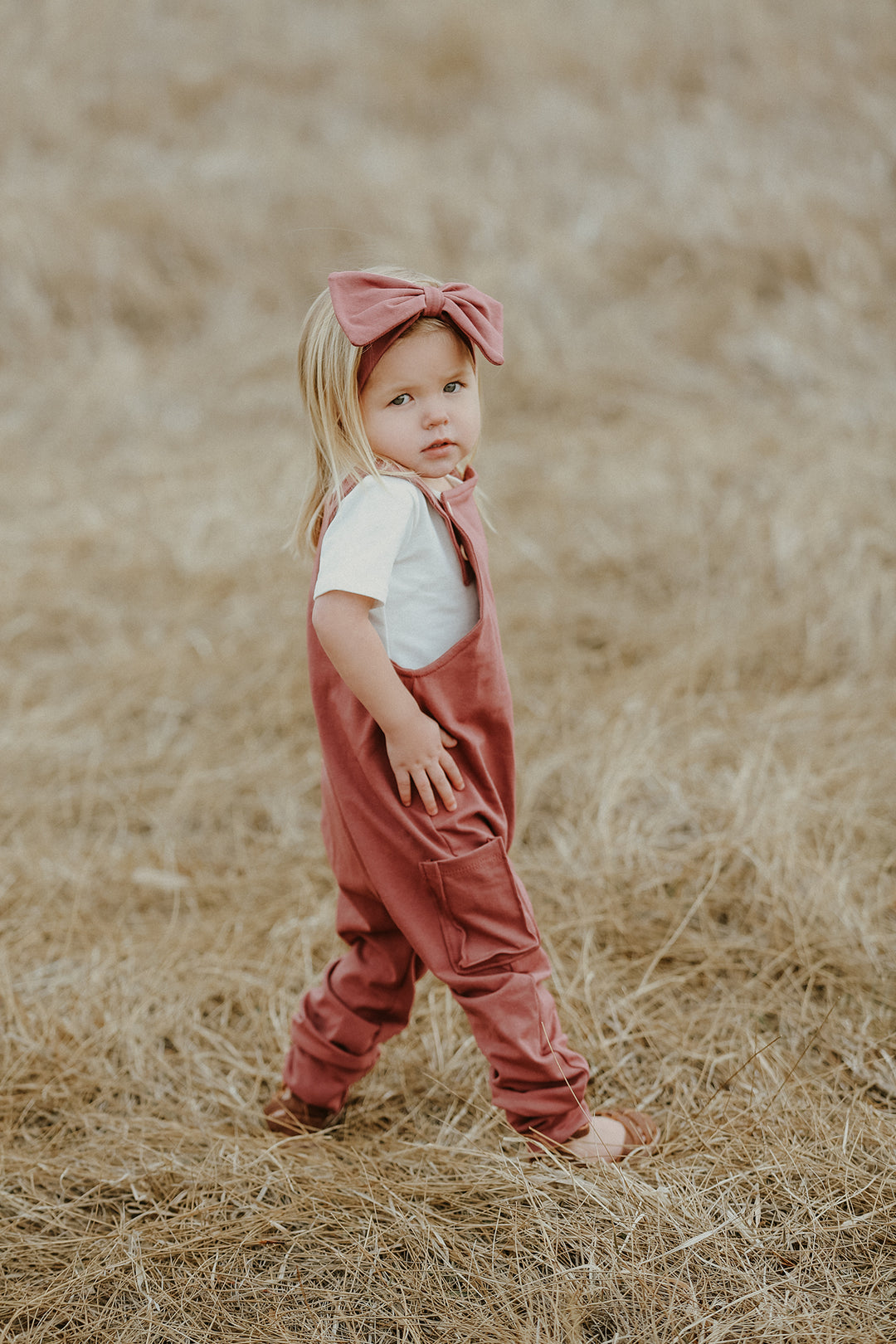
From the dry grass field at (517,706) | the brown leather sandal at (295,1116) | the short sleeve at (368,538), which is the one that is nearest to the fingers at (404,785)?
the short sleeve at (368,538)

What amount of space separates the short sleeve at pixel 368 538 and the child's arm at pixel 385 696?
23 millimetres

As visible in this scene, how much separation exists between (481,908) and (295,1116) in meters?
0.60

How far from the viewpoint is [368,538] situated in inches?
58.4

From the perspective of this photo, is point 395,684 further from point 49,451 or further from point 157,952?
point 49,451

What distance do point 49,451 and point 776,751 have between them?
396cm

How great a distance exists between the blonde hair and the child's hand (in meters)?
0.35

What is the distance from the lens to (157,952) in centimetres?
241

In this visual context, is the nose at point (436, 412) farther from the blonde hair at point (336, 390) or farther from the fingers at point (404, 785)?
the fingers at point (404, 785)

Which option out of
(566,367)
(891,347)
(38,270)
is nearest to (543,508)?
(566,367)

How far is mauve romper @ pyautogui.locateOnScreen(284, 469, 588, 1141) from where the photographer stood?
160cm

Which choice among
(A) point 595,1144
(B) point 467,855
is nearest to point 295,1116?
(A) point 595,1144

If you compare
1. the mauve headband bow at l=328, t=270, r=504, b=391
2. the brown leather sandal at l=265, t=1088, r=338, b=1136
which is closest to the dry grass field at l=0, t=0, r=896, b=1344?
the brown leather sandal at l=265, t=1088, r=338, b=1136

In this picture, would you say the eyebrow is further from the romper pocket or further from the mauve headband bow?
the romper pocket

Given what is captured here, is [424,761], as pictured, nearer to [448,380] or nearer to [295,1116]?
[448,380]
